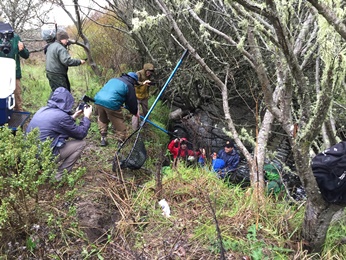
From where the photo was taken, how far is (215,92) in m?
7.11

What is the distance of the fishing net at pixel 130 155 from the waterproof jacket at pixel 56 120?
0.65 meters

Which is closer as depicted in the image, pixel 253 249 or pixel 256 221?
pixel 253 249

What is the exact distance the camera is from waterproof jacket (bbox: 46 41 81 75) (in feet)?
16.9

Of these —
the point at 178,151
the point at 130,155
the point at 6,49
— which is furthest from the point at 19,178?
the point at 178,151

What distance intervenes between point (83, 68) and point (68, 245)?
745 centimetres

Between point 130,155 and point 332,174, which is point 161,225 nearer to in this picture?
point 130,155

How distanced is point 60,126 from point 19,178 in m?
1.30

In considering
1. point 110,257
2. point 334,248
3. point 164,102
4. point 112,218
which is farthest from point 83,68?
point 334,248

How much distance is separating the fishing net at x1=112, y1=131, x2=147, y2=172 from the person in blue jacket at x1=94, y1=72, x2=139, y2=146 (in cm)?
67

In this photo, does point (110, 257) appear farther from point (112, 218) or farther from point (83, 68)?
point (83, 68)

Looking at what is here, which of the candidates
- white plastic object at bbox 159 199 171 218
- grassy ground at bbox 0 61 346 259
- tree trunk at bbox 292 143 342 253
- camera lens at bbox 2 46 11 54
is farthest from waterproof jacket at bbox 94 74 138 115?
tree trunk at bbox 292 143 342 253


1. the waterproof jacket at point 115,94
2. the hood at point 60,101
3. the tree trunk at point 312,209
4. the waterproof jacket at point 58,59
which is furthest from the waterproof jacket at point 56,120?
the tree trunk at point 312,209

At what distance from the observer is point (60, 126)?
11.8 ft

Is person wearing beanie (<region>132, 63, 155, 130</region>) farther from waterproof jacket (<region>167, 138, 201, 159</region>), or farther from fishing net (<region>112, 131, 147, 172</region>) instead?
fishing net (<region>112, 131, 147, 172</region>)
